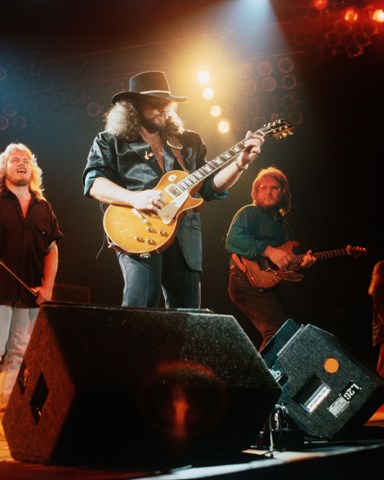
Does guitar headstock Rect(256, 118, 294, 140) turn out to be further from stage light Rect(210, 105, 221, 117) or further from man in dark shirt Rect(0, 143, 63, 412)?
stage light Rect(210, 105, 221, 117)

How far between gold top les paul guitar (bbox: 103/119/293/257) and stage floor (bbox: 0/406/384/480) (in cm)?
111

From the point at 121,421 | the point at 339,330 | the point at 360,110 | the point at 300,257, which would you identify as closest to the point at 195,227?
the point at 121,421

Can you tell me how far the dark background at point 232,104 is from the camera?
21.2 feet

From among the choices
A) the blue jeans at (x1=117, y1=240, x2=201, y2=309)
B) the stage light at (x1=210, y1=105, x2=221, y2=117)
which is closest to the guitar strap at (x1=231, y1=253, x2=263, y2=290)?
the stage light at (x1=210, y1=105, x2=221, y2=117)

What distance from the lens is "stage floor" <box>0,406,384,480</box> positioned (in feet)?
5.31

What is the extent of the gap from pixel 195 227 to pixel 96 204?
13.8ft

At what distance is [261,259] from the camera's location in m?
5.80

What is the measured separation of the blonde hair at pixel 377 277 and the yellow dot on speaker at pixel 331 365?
399 cm

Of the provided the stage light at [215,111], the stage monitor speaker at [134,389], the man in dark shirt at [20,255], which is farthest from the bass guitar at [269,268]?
the stage monitor speaker at [134,389]

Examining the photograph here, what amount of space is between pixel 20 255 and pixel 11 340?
0.57 meters

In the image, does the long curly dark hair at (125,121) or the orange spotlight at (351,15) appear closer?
the long curly dark hair at (125,121)

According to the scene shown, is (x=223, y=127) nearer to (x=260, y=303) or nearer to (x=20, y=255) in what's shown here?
(x=260, y=303)

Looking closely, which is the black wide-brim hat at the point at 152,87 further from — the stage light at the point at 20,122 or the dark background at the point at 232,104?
the stage light at the point at 20,122

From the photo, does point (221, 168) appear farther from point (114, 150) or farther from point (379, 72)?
point (379, 72)
